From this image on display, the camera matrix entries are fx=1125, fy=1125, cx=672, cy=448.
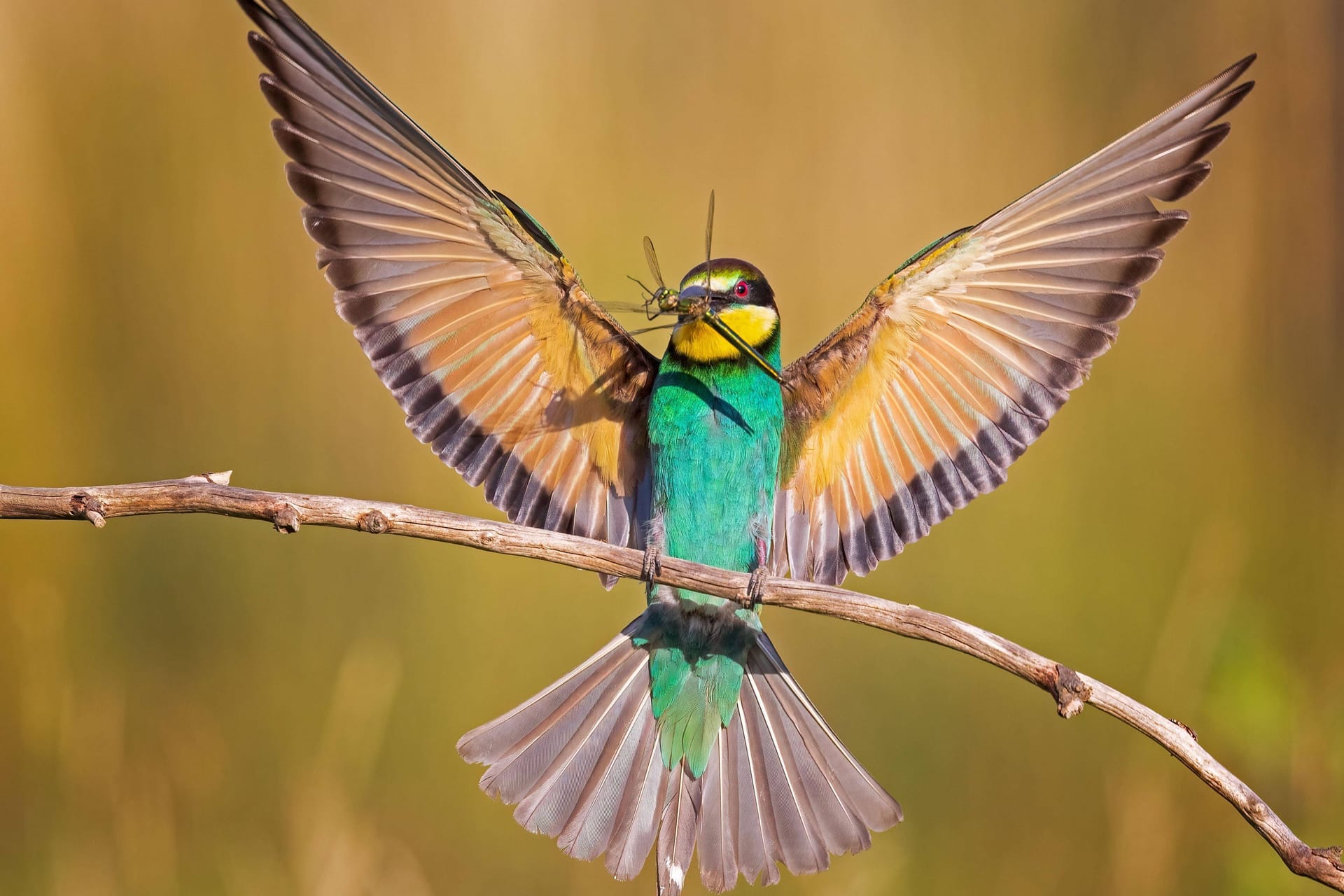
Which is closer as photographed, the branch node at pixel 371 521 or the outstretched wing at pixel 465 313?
the branch node at pixel 371 521

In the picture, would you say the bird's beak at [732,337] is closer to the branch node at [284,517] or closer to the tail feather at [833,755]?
the tail feather at [833,755]

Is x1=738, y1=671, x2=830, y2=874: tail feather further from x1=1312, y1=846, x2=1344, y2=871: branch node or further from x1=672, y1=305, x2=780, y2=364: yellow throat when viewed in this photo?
x1=1312, y1=846, x2=1344, y2=871: branch node

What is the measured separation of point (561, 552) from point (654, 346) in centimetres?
113

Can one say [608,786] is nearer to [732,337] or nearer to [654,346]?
[732,337]

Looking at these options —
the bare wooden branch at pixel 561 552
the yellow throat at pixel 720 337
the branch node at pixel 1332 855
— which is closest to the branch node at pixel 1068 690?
the bare wooden branch at pixel 561 552

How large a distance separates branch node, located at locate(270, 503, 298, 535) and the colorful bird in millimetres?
568

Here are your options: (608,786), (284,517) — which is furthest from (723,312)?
(284,517)

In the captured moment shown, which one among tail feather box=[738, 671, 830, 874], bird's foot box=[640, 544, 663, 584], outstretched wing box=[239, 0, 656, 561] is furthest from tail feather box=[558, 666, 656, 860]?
bird's foot box=[640, 544, 663, 584]

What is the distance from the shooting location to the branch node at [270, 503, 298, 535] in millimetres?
1233

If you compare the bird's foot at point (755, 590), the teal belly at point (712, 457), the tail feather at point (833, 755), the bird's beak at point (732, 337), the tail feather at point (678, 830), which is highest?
the bird's beak at point (732, 337)

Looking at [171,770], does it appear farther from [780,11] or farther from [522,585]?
[780,11]

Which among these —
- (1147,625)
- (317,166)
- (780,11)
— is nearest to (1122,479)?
(1147,625)

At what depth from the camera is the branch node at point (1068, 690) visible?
1.21 meters

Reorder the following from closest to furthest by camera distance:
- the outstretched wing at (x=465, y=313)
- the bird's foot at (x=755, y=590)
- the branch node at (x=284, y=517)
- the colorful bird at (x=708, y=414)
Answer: the branch node at (x=284, y=517) → the bird's foot at (x=755, y=590) → the outstretched wing at (x=465, y=313) → the colorful bird at (x=708, y=414)
